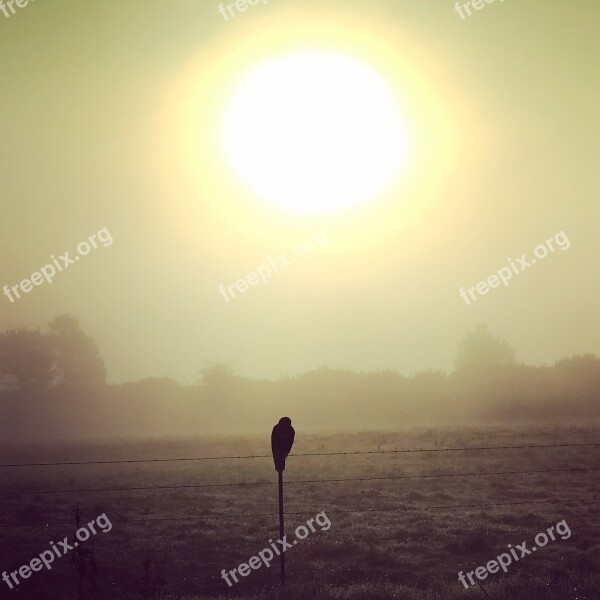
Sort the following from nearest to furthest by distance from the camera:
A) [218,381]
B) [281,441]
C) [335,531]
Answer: [281,441] → [335,531] → [218,381]

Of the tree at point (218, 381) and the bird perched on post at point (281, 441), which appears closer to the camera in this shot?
the bird perched on post at point (281, 441)

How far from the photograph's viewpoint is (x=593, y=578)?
12.3 meters

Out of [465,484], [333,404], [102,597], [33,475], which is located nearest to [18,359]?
[333,404]

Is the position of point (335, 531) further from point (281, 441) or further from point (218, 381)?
point (218, 381)

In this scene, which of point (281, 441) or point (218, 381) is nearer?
point (281, 441)

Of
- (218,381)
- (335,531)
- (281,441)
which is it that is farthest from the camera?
(218,381)

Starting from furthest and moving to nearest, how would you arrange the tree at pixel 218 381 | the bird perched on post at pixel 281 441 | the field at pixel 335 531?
the tree at pixel 218 381 < the field at pixel 335 531 < the bird perched on post at pixel 281 441

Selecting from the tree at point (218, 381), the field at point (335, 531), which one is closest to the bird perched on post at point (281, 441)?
the field at point (335, 531)

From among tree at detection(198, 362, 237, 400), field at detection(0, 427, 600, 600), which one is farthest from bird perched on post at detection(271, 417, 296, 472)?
tree at detection(198, 362, 237, 400)

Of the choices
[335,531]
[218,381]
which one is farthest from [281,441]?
[218,381]

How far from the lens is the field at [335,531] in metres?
12.7

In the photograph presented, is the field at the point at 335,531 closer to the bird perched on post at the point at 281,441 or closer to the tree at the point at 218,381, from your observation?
the bird perched on post at the point at 281,441

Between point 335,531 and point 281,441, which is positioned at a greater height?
point 281,441

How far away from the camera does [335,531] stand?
17.4 metres
